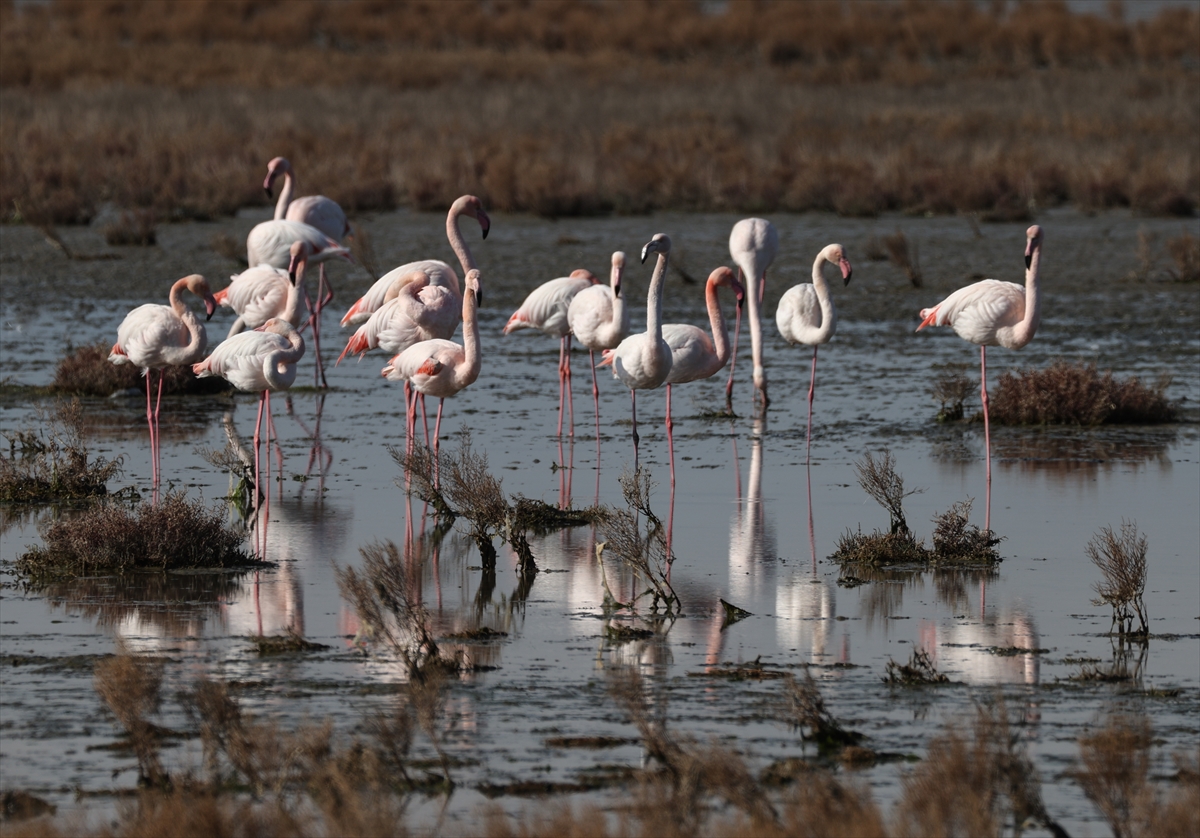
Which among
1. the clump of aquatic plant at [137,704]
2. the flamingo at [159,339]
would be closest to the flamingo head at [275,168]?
the flamingo at [159,339]

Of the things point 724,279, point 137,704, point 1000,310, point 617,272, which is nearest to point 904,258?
point 724,279

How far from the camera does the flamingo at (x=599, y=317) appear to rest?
12.4m

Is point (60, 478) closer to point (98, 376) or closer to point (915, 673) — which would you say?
point (98, 376)

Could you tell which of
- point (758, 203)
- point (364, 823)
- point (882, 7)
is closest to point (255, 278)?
point (364, 823)

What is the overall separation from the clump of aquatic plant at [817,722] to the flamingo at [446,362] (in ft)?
16.3

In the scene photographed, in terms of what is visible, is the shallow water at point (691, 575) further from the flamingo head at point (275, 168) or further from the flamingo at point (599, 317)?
the flamingo head at point (275, 168)

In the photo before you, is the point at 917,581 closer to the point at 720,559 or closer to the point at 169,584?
the point at 720,559

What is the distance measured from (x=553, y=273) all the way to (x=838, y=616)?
44.7 feet

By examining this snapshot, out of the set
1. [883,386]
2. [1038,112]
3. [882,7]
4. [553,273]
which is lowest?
[883,386]

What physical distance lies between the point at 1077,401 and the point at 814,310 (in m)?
2.01

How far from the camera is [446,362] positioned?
11.0m

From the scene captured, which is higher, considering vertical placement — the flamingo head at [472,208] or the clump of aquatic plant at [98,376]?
the flamingo head at [472,208]

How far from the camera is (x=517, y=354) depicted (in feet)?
56.4

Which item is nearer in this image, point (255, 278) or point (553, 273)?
point (255, 278)
